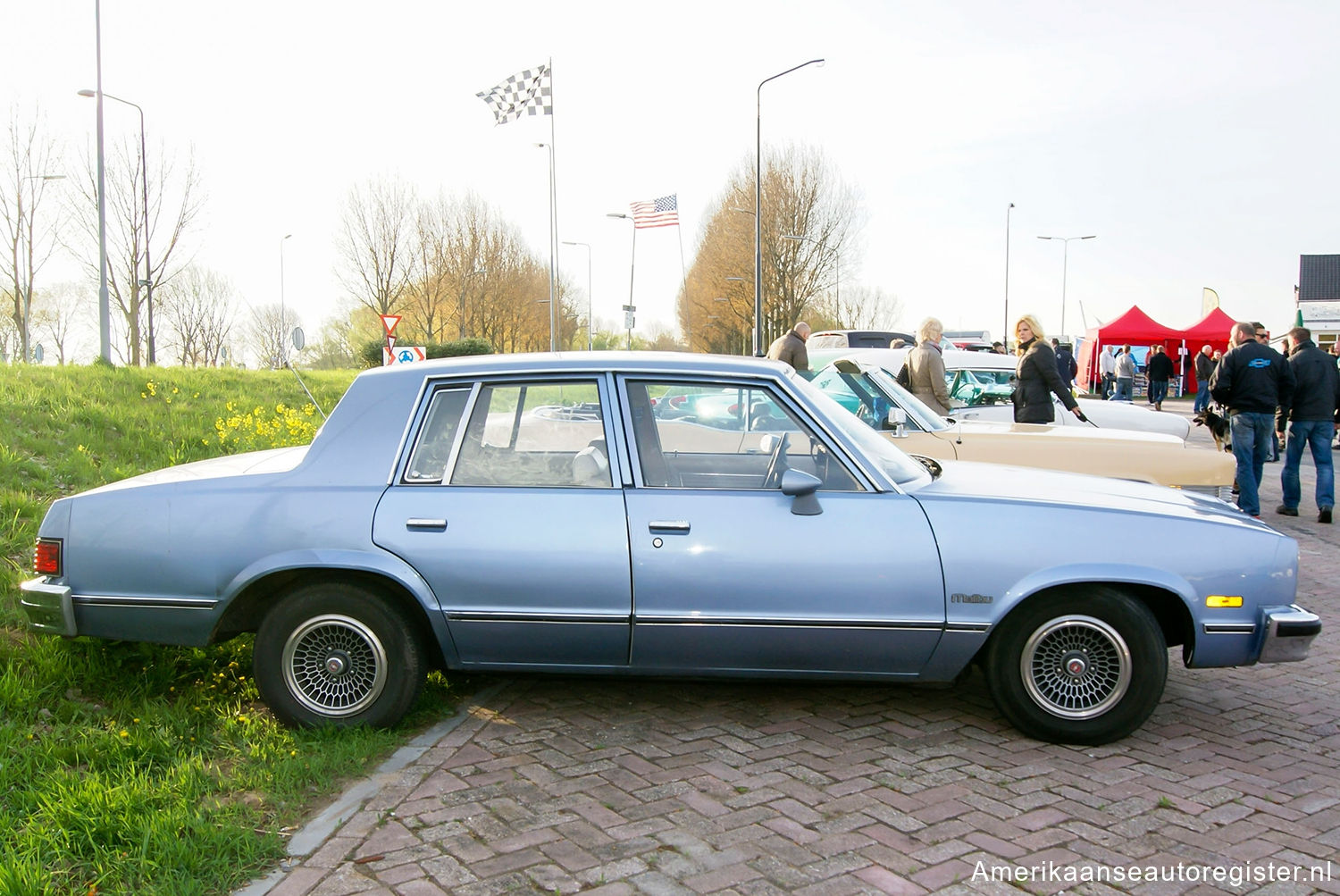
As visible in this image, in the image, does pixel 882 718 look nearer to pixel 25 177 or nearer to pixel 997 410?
pixel 997 410

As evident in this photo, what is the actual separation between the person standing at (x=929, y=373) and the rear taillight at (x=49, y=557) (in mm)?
7257

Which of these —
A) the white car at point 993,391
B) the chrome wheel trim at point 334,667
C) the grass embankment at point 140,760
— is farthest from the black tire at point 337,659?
the white car at point 993,391

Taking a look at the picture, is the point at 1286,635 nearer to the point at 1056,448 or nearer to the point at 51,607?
the point at 1056,448

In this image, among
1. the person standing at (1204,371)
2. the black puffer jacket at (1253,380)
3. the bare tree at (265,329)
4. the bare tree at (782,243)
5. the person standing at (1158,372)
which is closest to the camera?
the black puffer jacket at (1253,380)

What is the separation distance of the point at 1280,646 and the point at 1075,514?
3.11 feet

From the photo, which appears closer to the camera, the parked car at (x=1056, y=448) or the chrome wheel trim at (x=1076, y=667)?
the chrome wheel trim at (x=1076, y=667)

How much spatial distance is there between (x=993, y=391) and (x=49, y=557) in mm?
9773

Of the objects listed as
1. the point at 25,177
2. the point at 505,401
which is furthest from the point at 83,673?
the point at 25,177

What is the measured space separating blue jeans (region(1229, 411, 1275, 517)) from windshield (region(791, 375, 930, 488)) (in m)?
7.25

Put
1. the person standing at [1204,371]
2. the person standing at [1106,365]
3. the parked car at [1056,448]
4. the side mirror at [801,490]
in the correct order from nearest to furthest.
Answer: the side mirror at [801,490] < the parked car at [1056,448] < the person standing at [1204,371] < the person standing at [1106,365]

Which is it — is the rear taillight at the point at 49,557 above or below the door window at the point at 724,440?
below

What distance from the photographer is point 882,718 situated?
14.2 feet

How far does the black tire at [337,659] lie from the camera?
4.01 metres

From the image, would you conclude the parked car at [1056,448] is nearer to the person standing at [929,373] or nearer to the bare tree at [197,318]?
the person standing at [929,373]
